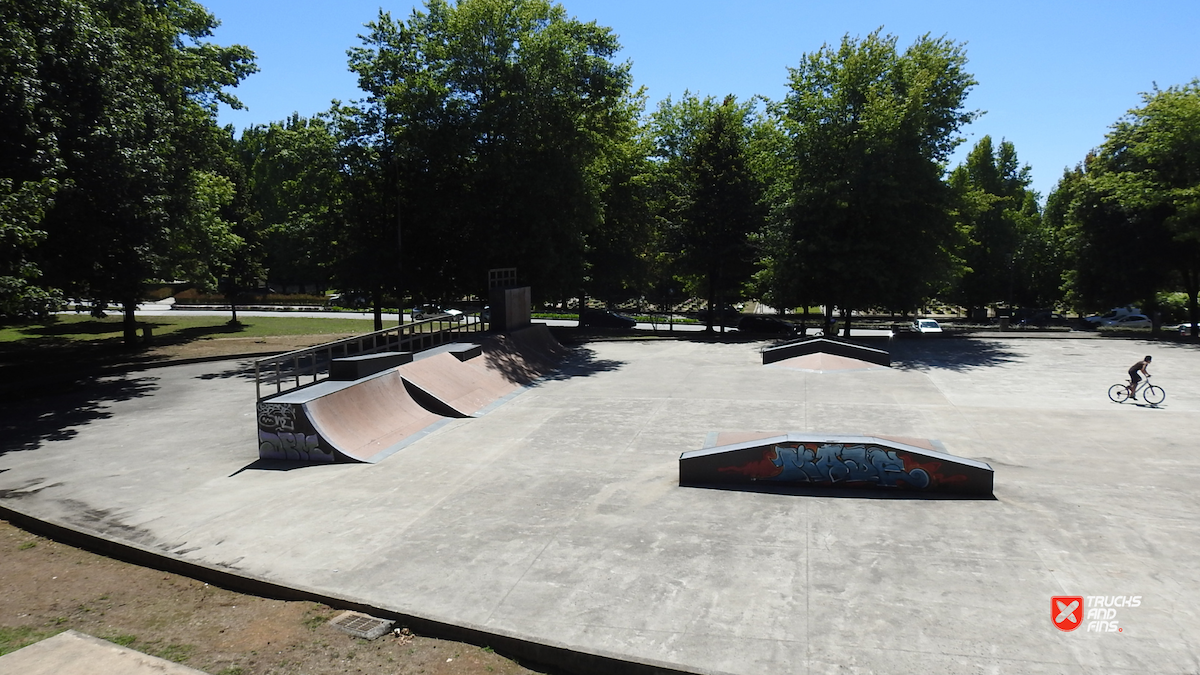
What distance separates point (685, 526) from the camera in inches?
400

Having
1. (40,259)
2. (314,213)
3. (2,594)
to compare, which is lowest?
A: (2,594)

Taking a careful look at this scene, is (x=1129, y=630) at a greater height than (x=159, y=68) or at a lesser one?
lesser

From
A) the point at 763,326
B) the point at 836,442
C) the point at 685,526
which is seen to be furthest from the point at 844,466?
the point at 763,326

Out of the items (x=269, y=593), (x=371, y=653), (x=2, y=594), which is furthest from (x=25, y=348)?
(x=371, y=653)

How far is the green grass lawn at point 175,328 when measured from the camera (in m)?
35.8

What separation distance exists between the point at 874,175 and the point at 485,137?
15866 mm

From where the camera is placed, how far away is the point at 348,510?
10945 millimetres

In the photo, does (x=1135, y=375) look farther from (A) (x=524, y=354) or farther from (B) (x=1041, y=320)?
(B) (x=1041, y=320)

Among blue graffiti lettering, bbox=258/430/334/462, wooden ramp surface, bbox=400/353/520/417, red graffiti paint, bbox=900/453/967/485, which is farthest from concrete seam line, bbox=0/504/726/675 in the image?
wooden ramp surface, bbox=400/353/520/417

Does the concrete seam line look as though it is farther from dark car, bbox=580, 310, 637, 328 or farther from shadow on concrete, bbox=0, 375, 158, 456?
dark car, bbox=580, 310, 637, 328

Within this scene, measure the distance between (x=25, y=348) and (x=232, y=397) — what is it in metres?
18.3

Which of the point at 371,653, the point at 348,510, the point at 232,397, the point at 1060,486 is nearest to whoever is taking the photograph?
the point at 371,653

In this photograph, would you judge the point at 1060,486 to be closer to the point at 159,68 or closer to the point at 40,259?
the point at 40,259

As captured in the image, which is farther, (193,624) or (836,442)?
(836,442)
